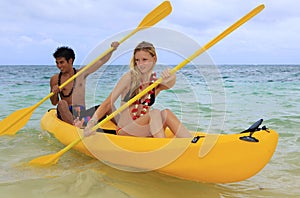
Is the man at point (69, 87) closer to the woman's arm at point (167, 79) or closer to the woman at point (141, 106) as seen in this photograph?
the woman at point (141, 106)

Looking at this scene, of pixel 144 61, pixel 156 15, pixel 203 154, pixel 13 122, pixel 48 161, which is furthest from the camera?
pixel 13 122

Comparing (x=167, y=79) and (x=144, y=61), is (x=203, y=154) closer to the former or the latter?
(x=167, y=79)

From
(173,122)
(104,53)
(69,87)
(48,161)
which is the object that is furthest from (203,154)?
(69,87)

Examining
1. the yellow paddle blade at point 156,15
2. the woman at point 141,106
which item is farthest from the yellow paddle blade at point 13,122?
the yellow paddle blade at point 156,15

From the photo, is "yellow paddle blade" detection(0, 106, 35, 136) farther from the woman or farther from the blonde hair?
the blonde hair

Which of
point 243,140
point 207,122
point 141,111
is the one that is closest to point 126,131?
point 141,111

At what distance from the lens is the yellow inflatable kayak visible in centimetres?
211

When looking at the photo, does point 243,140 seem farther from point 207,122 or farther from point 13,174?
point 207,122

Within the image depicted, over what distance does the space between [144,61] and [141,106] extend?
365mm

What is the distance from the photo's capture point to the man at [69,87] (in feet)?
11.9

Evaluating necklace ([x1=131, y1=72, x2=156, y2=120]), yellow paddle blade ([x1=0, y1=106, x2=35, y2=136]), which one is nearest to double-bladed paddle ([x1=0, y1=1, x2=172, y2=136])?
yellow paddle blade ([x1=0, y1=106, x2=35, y2=136])

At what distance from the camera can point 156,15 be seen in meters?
3.42

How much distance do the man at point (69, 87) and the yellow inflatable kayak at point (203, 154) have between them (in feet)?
4.08

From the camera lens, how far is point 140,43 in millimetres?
2605
